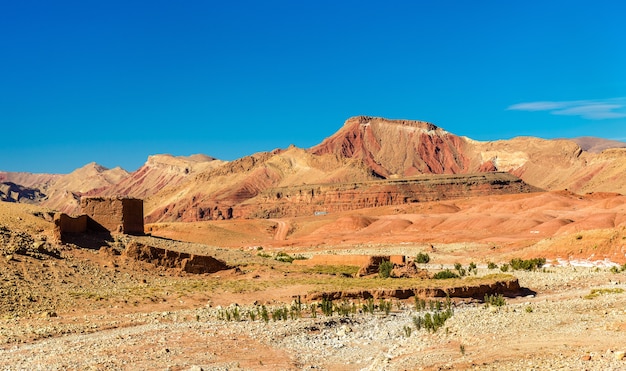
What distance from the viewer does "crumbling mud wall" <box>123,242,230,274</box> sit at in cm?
2748

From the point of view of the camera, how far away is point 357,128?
185375 mm

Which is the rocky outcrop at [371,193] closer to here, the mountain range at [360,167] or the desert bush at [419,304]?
the mountain range at [360,167]

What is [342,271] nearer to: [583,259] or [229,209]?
[583,259]

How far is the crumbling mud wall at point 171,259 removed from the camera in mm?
27484

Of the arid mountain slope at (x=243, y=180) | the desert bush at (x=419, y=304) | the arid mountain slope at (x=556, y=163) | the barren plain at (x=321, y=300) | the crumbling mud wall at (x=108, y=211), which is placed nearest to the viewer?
the barren plain at (x=321, y=300)

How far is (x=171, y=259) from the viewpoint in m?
28.3

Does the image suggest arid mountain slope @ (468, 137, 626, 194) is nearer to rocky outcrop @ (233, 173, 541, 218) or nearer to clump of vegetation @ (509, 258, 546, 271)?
rocky outcrop @ (233, 173, 541, 218)

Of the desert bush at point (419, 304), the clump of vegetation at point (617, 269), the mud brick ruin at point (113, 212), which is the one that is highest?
the mud brick ruin at point (113, 212)

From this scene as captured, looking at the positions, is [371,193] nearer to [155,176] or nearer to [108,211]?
[108,211]

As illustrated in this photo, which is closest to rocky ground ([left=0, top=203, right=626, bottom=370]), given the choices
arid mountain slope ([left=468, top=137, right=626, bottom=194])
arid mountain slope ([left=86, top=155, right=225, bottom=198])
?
arid mountain slope ([left=468, top=137, right=626, bottom=194])

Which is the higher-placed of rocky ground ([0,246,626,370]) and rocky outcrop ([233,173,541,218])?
rocky outcrop ([233,173,541,218])

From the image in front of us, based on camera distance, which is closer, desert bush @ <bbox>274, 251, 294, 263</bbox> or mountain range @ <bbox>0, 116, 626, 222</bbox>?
desert bush @ <bbox>274, 251, 294, 263</bbox>

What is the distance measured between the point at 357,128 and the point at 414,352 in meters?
173

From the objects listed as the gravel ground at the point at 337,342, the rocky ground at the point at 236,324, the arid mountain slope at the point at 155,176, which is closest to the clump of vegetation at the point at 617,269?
the rocky ground at the point at 236,324
